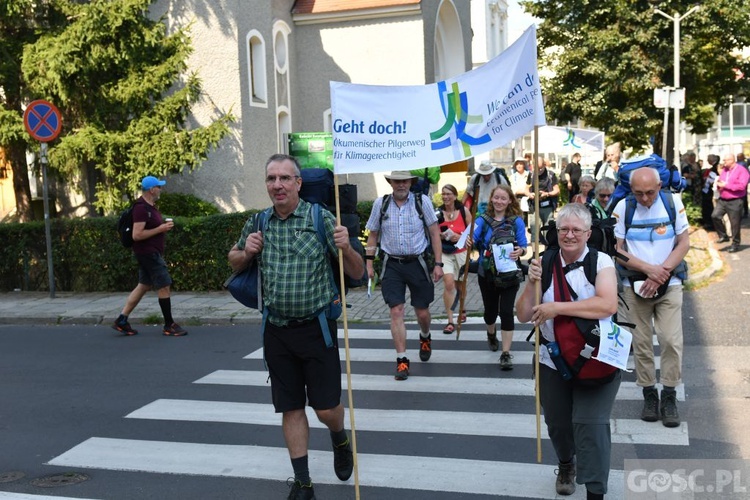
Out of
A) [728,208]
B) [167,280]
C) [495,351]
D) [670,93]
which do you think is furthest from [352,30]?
[495,351]

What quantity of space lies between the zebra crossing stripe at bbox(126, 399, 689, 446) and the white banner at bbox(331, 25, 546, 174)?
208 centimetres

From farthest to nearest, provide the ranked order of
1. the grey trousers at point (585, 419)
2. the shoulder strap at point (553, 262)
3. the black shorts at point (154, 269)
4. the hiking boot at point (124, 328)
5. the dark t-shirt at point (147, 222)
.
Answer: the hiking boot at point (124, 328) → the black shorts at point (154, 269) → the dark t-shirt at point (147, 222) → the shoulder strap at point (553, 262) → the grey trousers at point (585, 419)

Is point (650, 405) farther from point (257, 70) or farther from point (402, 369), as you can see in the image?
point (257, 70)

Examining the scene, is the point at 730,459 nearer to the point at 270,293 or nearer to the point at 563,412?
the point at 563,412

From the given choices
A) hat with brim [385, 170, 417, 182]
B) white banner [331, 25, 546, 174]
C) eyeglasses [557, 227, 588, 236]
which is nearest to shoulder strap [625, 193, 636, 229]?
white banner [331, 25, 546, 174]

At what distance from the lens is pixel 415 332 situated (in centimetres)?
1018

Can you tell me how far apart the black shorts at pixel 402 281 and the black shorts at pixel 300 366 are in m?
3.03

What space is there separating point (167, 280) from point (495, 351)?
14.2 feet

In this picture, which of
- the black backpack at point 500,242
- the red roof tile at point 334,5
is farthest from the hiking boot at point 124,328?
the red roof tile at point 334,5

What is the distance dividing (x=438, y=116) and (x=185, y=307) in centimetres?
763

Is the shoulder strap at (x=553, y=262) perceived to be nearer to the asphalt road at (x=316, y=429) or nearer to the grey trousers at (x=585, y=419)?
the grey trousers at (x=585, y=419)

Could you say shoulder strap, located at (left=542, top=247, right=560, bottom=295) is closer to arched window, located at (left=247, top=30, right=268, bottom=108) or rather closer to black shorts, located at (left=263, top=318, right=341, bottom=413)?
black shorts, located at (left=263, top=318, right=341, bottom=413)

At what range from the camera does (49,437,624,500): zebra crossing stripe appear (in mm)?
5219

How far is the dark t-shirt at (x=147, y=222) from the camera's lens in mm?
10359
